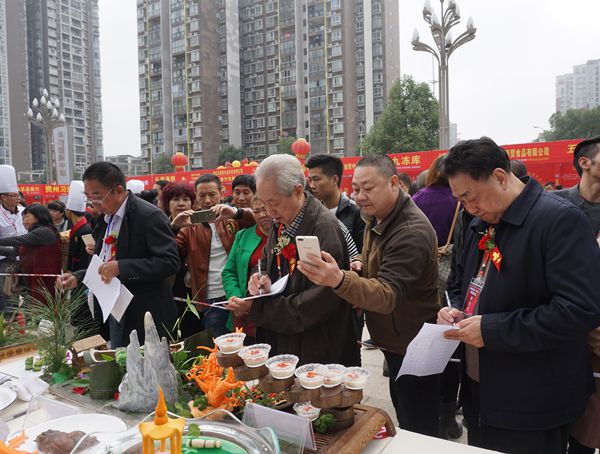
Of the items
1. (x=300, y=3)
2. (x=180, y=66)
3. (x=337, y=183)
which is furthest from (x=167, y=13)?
(x=337, y=183)

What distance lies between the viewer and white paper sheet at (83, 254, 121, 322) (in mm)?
2143

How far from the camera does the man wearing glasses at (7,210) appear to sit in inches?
174

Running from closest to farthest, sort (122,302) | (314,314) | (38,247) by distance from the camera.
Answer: (314,314), (122,302), (38,247)

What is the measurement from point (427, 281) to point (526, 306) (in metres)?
0.56

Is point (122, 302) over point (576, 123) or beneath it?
beneath

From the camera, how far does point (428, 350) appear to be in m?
1.40

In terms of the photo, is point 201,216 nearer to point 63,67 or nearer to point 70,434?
point 70,434

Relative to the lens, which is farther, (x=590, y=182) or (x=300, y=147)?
(x=300, y=147)

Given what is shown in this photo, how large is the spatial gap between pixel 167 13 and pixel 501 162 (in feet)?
165

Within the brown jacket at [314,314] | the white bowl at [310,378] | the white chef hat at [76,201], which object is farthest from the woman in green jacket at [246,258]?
the white chef hat at [76,201]

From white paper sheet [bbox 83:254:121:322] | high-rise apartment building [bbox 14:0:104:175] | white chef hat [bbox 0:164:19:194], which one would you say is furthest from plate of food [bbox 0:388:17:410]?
high-rise apartment building [bbox 14:0:104:175]

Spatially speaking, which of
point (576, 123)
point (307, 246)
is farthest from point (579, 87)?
point (307, 246)

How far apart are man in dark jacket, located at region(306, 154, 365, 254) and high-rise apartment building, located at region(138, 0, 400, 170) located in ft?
129

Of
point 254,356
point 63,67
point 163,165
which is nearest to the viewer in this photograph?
point 254,356
